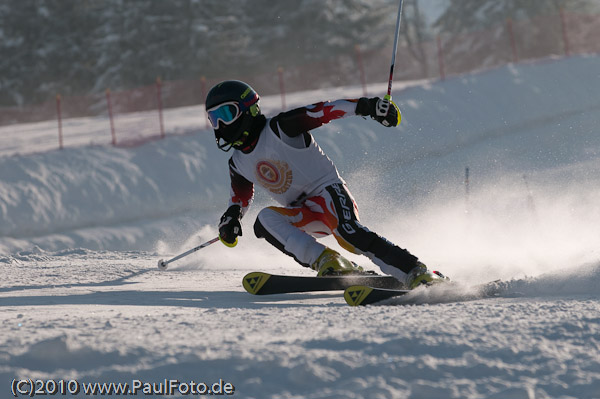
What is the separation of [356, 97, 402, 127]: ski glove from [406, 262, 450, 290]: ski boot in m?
0.90

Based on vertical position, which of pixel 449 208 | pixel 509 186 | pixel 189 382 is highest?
pixel 509 186

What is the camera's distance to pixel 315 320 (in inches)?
128

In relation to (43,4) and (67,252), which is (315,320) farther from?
(43,4)

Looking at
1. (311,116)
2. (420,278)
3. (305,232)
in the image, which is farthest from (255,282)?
(311,116)

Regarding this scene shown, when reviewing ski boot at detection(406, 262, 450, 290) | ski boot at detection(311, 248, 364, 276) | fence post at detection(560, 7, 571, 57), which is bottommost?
ski boot at detection(406, 262, 450, 290)

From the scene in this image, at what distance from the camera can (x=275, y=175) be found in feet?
16.7

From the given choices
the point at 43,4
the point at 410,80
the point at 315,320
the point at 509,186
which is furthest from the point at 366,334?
the point at 43,4

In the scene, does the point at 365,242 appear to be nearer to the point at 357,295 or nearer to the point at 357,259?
the point at 357,295

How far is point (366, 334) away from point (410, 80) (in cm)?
2351

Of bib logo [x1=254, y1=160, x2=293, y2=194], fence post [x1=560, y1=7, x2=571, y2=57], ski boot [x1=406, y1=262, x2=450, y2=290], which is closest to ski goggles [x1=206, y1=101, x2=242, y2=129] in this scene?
bib logo [x1=254, y1=160, x2=293, y2=194]

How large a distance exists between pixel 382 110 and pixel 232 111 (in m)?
1.03

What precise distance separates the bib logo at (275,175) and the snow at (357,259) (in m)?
0.77

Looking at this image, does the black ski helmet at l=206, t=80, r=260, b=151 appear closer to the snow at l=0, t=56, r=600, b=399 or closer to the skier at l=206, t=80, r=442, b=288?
the skier at l=206, t=80, r=442, b=288

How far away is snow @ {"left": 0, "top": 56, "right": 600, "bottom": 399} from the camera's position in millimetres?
2500
